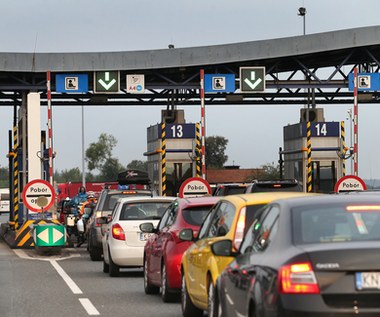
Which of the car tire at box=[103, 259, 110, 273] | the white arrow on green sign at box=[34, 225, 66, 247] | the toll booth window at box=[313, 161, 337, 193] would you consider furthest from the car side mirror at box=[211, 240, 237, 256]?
the toll booth window at box=[313, 161, 337, 193]

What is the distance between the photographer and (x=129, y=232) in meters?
21.8

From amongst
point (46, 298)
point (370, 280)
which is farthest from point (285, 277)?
point (46, 298)

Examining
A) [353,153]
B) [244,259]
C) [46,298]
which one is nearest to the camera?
[244,259]

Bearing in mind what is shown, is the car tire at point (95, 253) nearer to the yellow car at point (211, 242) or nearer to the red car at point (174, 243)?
the red car at point (174, 243)

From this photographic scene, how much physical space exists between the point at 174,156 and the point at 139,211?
18.3 m

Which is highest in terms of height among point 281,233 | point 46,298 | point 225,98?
point 225,98

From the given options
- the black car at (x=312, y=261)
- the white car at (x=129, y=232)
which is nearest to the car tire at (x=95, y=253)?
the white car at (x=129, y=232)

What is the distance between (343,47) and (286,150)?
4144mm

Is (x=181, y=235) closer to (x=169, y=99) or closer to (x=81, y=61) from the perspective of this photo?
(x=81, y=61)

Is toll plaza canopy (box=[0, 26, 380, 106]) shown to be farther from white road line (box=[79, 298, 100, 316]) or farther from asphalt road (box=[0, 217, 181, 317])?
white road line (box=[79, 298, 100, 316])

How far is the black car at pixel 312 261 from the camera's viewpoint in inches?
339

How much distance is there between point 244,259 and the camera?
9.97 m

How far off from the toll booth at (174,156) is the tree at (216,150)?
335ft

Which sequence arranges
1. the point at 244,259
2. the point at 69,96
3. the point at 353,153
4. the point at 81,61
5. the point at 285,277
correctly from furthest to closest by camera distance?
the point at 69,96 < the point at 81,61 < the point at 353,153 < the point at 244,259 < the point at 285,277
